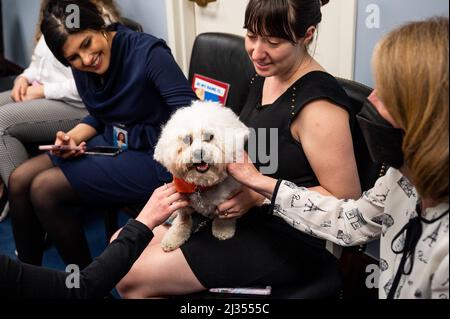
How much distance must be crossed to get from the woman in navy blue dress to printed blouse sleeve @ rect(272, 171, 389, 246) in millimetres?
621

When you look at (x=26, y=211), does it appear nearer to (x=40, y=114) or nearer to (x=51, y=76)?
(x=40, y=114)

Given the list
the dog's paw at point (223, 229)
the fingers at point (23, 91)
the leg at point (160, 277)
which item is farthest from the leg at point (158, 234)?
the fingers at point (23, 91)

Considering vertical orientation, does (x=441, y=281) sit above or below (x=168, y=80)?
below

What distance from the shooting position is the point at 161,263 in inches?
51.8

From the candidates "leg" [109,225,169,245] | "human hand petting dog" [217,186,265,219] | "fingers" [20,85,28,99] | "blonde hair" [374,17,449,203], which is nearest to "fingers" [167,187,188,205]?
"human hand petting dog" [217,186,265,219]

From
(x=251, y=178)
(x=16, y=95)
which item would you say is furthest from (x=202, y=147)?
(x=16, y=95)

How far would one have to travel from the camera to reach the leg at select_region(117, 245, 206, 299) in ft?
4.23

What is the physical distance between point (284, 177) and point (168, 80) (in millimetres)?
609

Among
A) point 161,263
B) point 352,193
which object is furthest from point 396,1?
point 161,263

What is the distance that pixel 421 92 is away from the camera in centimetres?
78

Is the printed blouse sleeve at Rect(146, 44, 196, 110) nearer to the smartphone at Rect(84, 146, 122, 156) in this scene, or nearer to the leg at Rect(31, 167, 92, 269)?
the smartphone at Rect(84, 146, 122, 156)

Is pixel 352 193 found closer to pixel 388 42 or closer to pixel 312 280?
pixel 312 280

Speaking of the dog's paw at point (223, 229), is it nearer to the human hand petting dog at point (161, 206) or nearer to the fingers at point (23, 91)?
the human hand petting dog at point (161, 206)

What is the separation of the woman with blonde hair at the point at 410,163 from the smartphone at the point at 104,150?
3.21 ft
